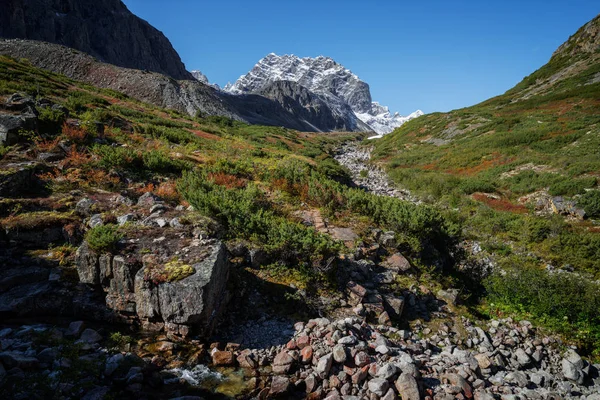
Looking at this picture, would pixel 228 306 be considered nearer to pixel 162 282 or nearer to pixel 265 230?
pixel 162 282

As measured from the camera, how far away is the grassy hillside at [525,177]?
42.5 feet

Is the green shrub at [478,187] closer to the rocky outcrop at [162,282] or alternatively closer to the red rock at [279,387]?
the rocky outcrop at [162,282]

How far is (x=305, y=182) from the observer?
46.5 ft

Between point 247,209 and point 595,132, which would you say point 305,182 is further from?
point 595,132

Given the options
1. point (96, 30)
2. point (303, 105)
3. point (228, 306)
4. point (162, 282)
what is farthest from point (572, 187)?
point (303, 105)

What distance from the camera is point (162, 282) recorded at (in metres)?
5.85

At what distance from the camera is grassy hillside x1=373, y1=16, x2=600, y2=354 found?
510 inches

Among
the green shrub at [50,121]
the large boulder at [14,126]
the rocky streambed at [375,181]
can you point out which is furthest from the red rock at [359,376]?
the rocky streambed at [375,181]

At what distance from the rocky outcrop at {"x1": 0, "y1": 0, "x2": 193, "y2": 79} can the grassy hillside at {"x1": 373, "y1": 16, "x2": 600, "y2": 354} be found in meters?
106

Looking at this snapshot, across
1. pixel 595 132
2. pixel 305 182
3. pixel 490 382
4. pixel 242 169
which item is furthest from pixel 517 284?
pixel 595 132

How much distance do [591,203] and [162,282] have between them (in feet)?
75.6

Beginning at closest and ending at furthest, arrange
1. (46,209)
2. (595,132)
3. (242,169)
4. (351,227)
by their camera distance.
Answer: (46,209)
(351,227)
(242,169)
(595,132)

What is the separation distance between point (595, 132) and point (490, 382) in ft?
114

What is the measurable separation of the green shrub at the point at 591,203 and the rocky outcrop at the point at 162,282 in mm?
21498
